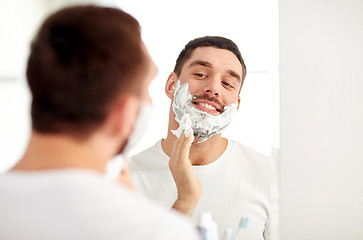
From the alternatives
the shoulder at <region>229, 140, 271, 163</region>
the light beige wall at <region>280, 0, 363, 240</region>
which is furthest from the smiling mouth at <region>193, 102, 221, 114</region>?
the light beige wall at <region>280, 0, 363, 240</region>

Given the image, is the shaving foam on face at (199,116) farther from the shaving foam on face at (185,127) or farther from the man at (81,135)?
the man at (81,135)

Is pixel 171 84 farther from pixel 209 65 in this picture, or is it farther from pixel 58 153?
pixel 58 153

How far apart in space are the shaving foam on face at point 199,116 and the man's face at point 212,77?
0.01 m

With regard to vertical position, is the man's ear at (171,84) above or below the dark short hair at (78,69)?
below

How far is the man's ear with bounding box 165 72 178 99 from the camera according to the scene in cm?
115

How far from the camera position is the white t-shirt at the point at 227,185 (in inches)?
42.6

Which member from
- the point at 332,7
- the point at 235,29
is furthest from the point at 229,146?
the point at 332,7

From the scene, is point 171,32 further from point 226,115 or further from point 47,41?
point 47,41

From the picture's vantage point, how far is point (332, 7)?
129 centimetres

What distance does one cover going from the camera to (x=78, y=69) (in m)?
0.53

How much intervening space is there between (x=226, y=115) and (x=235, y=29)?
0.30 metres

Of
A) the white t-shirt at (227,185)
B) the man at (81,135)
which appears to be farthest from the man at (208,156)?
the man at (81,135)

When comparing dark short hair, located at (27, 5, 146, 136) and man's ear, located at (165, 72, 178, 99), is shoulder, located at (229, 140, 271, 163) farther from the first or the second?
dark short hair, located at (27, 5, 146, 136)

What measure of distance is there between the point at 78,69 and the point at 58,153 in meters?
0.14
